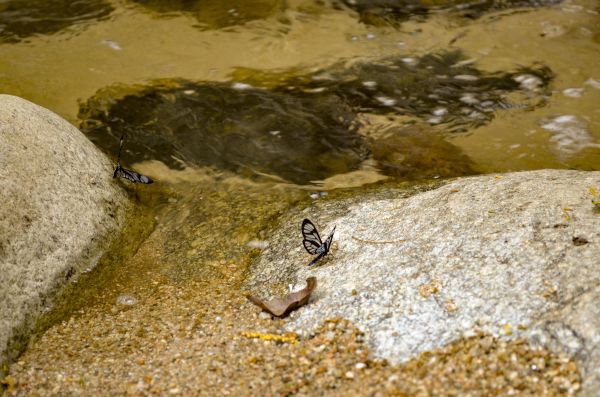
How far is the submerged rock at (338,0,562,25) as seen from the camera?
873cm

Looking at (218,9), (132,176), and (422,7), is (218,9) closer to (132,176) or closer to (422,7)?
(422,7)

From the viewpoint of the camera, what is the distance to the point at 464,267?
3.13 m

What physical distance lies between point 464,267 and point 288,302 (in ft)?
3.04

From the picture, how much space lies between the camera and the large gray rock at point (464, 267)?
2.76 m

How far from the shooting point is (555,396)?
2.42 meters

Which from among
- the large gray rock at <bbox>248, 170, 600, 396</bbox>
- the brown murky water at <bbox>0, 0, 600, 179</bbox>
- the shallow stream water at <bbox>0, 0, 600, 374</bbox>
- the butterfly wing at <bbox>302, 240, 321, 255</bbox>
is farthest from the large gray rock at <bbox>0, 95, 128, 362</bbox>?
the brown murky water at <bbox>0, 0, 600, 179</bbox>

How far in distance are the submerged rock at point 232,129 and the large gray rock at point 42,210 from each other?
3.76 feet

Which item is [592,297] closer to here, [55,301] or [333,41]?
[55,301]

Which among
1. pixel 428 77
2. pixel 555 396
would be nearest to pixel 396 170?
pixel 428 77

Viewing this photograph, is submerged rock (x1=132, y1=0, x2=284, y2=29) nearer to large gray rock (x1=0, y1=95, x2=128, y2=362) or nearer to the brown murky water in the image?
the brown murky water

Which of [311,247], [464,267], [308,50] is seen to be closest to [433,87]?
[308,50]

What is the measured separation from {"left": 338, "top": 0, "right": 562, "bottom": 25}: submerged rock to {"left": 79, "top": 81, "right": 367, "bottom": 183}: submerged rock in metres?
2.80

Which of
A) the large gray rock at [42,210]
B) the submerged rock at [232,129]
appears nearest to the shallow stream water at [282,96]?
the submerged rock at [232,129]

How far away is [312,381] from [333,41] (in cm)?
590
